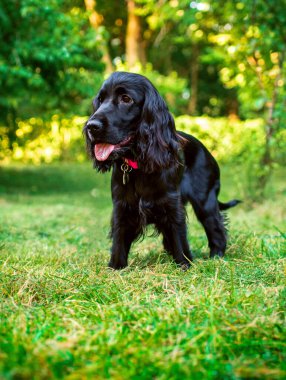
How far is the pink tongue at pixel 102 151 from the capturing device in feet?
9.23

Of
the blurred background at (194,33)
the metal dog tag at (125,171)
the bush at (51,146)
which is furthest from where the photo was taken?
the bush at (51,146)

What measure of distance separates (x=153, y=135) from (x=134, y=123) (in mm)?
131

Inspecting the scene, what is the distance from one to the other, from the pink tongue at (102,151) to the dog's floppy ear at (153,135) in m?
0.19

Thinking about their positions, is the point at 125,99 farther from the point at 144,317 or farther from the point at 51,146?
the point at 51,146

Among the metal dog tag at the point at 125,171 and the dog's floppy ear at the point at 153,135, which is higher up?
the dog's floppy ear at the point at 153,135

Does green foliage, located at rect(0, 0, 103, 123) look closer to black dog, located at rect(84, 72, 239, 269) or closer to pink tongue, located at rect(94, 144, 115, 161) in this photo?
black dog, located at rect(84, 72, 239, 269)

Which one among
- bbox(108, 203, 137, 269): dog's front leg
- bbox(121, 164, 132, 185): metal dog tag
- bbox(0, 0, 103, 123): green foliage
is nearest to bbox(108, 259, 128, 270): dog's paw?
bbox(108, 203, 137, 269): dog's front leg

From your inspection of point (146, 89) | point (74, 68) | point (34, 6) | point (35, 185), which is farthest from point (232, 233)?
point (35, 185)

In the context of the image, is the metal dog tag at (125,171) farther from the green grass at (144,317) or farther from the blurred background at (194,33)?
the blurred background at (194,33)

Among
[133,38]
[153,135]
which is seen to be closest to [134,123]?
[153,135]

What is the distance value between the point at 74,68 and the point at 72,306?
6.78 metres

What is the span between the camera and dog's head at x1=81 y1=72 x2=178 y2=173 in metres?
2.84

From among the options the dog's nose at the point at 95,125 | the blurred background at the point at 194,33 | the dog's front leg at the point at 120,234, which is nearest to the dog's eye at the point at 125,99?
the dog's nose at the point at 95,125

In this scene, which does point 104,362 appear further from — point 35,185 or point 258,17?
point 35,185
